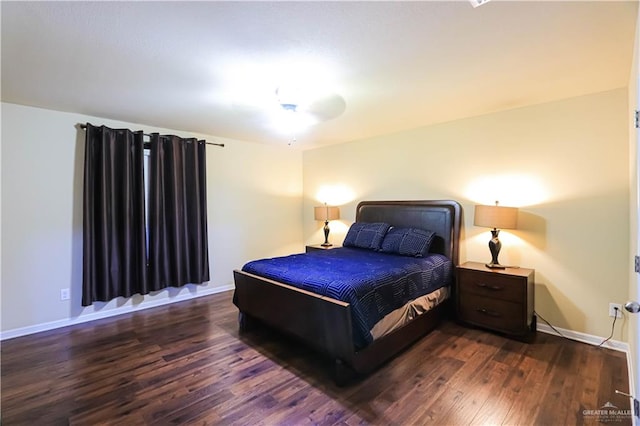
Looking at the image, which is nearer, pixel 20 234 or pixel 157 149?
pixel 20 234

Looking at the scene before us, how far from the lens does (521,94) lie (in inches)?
109

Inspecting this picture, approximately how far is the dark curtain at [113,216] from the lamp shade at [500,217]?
12.6ft

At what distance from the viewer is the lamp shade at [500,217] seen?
2.94 m

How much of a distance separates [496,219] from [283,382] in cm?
243

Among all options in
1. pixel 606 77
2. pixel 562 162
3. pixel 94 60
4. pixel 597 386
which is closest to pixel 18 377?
pixel 94 60

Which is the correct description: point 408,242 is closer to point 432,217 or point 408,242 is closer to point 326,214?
point 432,217

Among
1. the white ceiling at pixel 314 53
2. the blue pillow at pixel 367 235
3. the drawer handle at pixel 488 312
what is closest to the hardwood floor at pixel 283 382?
the drawer handle at pixel 488 312

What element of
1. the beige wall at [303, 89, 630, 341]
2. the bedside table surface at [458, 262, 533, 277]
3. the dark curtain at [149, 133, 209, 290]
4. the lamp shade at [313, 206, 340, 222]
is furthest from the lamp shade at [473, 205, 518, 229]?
the dark curtain at [149, 133, 209, 290]

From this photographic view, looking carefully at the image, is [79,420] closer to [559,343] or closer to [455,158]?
[559,343]

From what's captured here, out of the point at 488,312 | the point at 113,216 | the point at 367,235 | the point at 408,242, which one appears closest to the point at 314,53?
the point at 408,242

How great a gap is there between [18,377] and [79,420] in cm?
95

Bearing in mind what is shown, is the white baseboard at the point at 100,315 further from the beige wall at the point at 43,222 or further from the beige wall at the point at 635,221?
the beige wall at the point at 635,221

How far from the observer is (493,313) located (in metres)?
2.93

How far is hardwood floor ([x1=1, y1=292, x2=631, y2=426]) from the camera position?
1.85 meters
